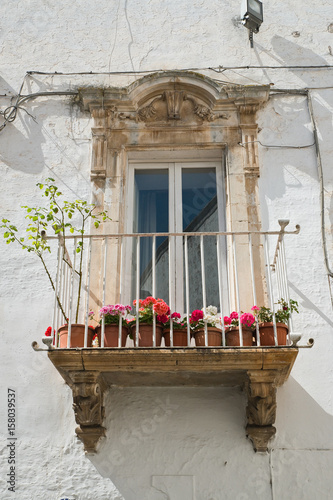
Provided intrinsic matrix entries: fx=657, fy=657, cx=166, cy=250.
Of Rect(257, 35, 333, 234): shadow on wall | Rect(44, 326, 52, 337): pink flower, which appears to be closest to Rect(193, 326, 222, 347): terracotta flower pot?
Rect(44, 326, 52, 337): pink flower

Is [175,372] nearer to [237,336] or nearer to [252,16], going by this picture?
[237,336]

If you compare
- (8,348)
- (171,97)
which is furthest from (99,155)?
(8,348)

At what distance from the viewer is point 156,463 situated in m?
5.32

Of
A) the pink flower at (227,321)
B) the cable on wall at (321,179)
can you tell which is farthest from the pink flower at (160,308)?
the cable on wall at (321,179)

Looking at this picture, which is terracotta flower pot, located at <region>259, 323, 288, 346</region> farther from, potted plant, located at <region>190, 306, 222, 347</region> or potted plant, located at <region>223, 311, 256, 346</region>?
potted plant, located at <region>190, 306, 222, 347</region>

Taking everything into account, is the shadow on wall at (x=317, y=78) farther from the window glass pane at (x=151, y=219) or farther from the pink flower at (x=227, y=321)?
the pink flower at (x=227, y=321)

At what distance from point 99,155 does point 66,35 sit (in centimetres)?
187

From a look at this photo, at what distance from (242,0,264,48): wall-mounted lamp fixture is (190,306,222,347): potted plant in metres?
3.68

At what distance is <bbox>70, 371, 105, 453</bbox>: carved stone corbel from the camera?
5.18m

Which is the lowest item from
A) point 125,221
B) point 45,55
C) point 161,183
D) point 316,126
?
point 125,221

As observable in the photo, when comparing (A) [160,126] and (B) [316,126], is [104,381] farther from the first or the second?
(B) [316,126]

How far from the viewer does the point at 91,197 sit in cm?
654

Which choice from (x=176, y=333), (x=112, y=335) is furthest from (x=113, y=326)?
(x=176, y=333)

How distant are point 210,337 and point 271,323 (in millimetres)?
494
